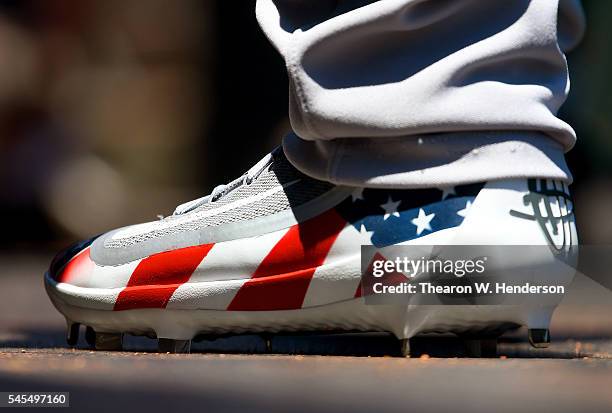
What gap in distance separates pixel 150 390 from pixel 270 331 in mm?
323

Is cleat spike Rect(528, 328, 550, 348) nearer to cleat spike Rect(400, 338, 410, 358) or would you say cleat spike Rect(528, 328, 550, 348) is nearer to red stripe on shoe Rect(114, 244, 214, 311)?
cleat spike Rect(400, 338, 410, 358)

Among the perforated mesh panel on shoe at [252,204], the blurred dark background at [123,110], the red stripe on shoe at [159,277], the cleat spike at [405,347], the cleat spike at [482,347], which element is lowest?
the cleat spike at [405,347]

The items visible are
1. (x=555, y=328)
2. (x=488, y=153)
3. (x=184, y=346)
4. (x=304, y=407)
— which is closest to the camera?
(x=304, y=407)

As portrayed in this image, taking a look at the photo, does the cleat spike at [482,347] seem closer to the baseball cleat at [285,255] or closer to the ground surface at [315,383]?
the baseball cleat at [285,255]

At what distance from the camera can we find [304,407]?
666 millimetres

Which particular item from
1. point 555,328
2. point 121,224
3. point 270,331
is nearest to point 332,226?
point 270,331

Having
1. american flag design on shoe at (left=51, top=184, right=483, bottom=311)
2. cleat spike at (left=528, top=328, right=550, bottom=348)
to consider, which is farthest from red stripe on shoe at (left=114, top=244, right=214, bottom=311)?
cleat spike at (left=528, top=328, right=550, bottom=348)

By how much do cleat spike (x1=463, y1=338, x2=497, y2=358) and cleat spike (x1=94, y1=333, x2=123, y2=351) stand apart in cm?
38

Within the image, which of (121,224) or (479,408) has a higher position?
(121,224)

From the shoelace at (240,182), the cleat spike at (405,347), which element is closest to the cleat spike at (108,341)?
the shoelace at (240,182)

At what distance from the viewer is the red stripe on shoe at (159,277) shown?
1.02m

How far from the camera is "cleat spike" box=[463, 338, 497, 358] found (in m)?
1.01

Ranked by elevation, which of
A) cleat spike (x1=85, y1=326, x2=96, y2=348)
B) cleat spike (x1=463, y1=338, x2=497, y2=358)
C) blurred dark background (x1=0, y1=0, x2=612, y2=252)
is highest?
blurred dark background (x1=0, y1=0, x2=612, y2=252)

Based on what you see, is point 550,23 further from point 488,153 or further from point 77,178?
point 77,178
